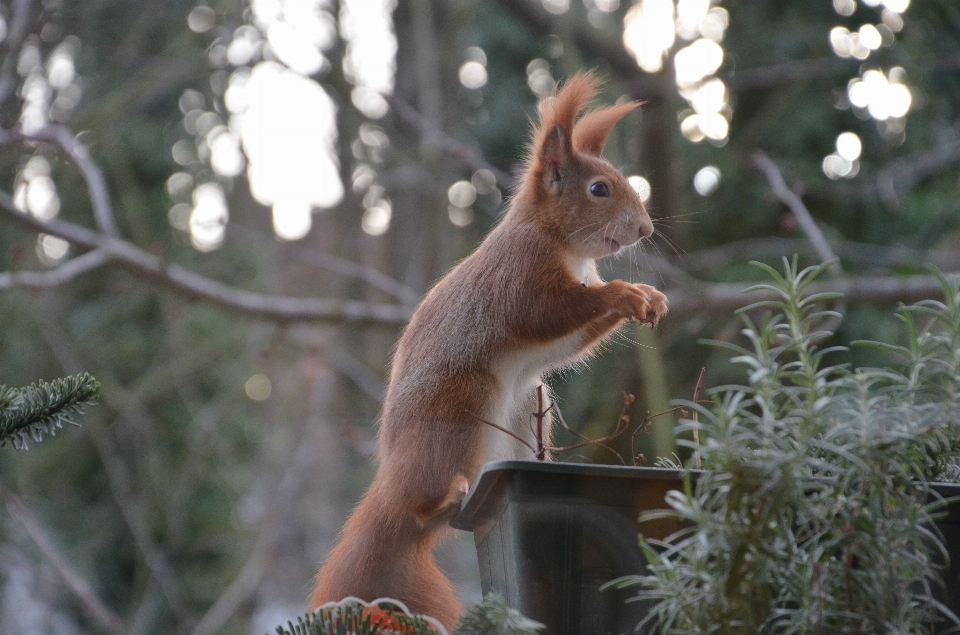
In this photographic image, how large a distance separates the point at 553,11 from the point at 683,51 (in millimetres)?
765

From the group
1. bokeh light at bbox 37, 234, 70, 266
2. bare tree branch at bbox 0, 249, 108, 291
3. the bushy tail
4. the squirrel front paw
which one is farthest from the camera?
bokeh light at bbox 37, 234, 70, 266

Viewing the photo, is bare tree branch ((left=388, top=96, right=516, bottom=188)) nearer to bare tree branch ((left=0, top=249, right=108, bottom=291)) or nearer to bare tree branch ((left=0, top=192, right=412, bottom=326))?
bare tree branch ((left=0, top=192, right=412, bottom=326))

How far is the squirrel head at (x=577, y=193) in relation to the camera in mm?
1287

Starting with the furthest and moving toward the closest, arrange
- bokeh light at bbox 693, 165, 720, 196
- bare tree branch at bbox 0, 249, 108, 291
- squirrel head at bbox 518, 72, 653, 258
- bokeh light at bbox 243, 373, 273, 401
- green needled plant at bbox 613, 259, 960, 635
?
bokeh light at bbox 243, 373, 273, 401 < bokeh light at bbox 693, 165, 720, 196 < bare tree branch at bbox 0, 249, 108, 291 < squirrel head at bbox 518, 72, 653, 258 < green needled plant at bbox 613, 259, 960, 635

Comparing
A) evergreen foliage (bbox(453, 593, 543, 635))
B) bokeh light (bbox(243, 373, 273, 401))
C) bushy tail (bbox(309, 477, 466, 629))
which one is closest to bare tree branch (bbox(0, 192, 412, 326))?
bokeh light (bbox(243, 373, 273, 401))

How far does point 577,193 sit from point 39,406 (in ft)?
2.66

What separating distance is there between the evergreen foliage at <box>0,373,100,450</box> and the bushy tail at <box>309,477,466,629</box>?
382mm

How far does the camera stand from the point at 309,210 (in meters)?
3.43

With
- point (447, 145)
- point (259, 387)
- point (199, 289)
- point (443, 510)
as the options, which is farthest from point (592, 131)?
point (259, 387)

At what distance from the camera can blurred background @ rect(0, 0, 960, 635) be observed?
2551 millimetres

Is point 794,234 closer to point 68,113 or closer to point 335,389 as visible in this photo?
point 335,389

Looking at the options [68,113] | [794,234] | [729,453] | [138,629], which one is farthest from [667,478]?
[794,234]

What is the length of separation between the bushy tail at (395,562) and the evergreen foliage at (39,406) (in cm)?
38

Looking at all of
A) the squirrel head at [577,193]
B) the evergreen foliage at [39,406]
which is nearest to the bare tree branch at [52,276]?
the squirrel head at [577,193]
